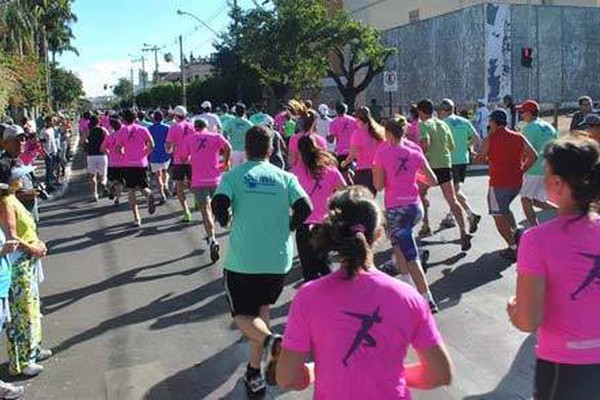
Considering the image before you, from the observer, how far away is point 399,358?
2611 millimetres

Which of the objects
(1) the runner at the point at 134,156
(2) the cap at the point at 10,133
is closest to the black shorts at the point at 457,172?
(1) the runner at the point at 134,156

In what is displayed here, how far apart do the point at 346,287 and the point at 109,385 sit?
359 cm

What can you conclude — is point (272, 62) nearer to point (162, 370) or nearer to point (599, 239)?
point (162, 370)

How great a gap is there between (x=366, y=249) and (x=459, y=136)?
29.5 ft

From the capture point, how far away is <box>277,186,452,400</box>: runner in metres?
2.56

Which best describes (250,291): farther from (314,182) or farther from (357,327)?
(357,327)

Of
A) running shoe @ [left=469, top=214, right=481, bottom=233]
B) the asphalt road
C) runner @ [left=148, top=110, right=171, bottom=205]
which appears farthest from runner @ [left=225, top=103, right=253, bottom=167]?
running shoe @ [left=469, top=214, right=481, bottom=233]

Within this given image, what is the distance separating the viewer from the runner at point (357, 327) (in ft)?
8.41


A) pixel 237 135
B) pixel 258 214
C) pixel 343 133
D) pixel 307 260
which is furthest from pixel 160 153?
pixel 258 214

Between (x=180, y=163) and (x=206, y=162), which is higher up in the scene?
(x=206, y=162)

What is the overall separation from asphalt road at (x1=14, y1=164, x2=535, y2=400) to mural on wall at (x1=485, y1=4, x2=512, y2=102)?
87.1ft

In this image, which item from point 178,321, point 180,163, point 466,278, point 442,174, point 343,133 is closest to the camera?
point 178,321

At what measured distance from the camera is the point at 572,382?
9.73 ft

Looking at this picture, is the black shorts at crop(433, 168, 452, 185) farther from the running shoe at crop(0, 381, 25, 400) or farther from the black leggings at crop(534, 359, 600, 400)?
the black leggings at crop(534, 359, 600, 400)
